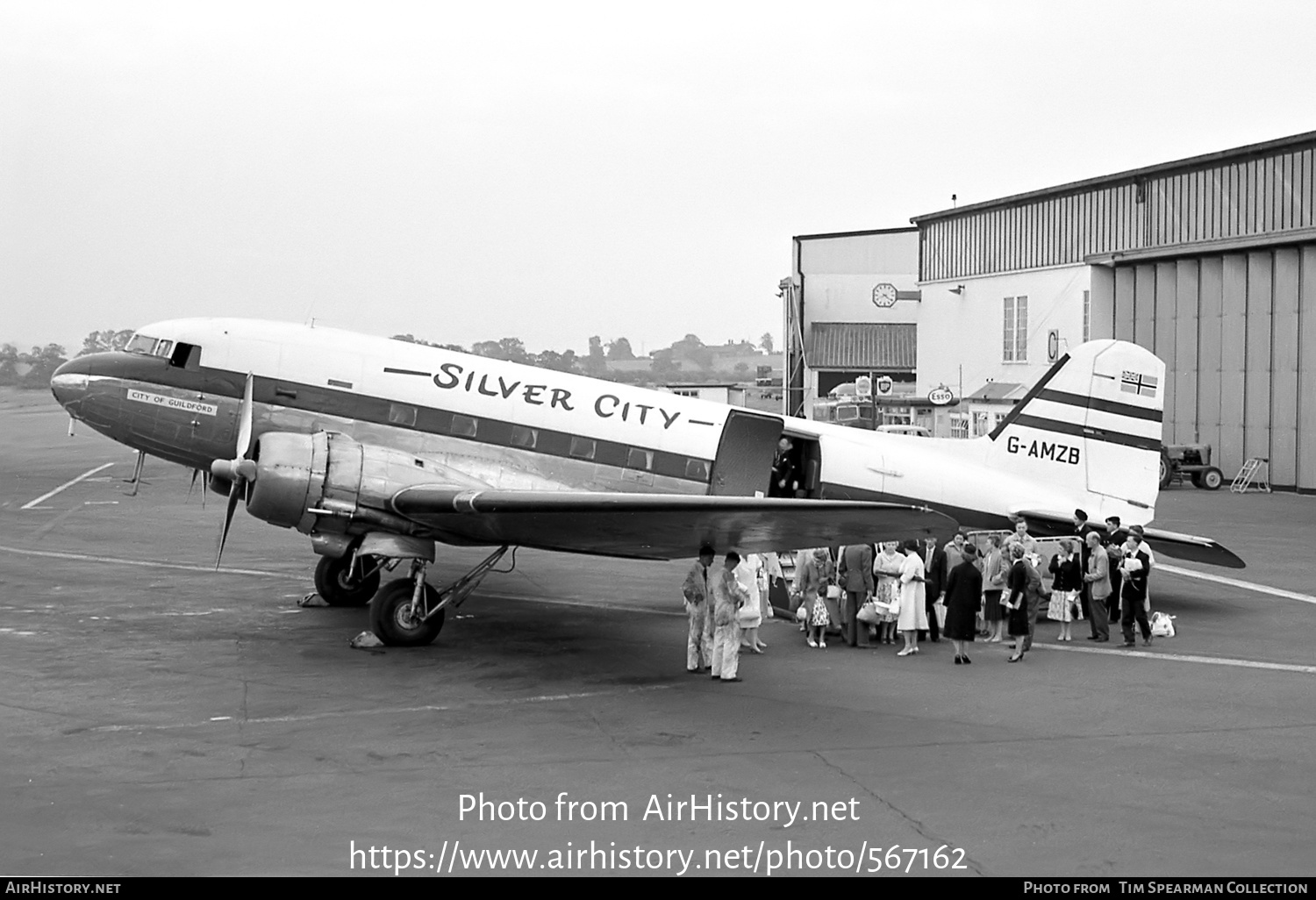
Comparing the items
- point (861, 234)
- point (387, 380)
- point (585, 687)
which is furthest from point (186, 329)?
point (861, 234)

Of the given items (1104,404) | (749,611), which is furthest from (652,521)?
(1104,404)

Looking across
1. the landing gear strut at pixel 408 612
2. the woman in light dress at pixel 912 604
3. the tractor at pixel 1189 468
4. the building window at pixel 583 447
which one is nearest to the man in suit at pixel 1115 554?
the woman in light dress at pixel 912 604

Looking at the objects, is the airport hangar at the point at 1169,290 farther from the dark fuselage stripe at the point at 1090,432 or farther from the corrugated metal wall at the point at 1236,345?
the dark fuselage stripe at the point at 1090,432

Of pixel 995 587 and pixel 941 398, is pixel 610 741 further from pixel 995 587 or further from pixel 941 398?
pixel 941 398

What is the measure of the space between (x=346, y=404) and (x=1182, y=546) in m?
12.7

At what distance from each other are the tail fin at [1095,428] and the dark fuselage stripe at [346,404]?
7665 mm

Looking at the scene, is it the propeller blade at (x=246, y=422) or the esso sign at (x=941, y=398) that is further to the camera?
the esso sign at (x=941, y=398)

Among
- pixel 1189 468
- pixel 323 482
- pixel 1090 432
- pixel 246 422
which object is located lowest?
pixel 1189 468

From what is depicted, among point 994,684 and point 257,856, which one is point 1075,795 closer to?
point 994,684

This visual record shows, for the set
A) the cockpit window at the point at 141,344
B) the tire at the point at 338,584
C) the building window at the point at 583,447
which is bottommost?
the tire at the point at 338,584

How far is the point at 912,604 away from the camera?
615 inches

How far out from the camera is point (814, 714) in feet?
39.9

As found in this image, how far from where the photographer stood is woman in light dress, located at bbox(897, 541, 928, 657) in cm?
1559

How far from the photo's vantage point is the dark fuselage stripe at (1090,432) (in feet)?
65.1
